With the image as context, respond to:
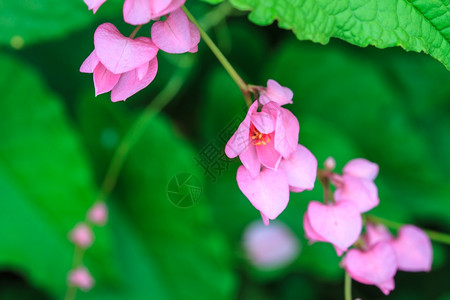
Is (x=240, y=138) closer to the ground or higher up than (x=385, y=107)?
higher up

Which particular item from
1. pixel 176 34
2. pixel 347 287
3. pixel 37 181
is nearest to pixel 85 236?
pixel 37 181

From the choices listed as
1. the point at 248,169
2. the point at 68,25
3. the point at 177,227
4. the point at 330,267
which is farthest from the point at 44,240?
the point at 248,169

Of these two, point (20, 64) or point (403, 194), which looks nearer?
point (20, 64)

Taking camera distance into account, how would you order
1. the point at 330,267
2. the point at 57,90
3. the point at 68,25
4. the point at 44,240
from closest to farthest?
the point at 68,25 → the point at 44,240 → the point at 330,267 → the point at 57,90

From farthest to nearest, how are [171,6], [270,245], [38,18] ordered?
[270,245], [38,18], [171,6]

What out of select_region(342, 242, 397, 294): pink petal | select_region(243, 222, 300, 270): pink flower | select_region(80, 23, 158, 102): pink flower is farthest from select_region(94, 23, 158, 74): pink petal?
A: select_region(243, 222, 300, 270): pink flower

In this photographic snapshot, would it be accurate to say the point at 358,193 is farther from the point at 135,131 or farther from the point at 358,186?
the point at 135,131

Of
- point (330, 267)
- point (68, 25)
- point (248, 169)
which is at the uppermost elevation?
point (248, 169)

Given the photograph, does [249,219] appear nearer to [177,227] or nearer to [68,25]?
[177,227]
